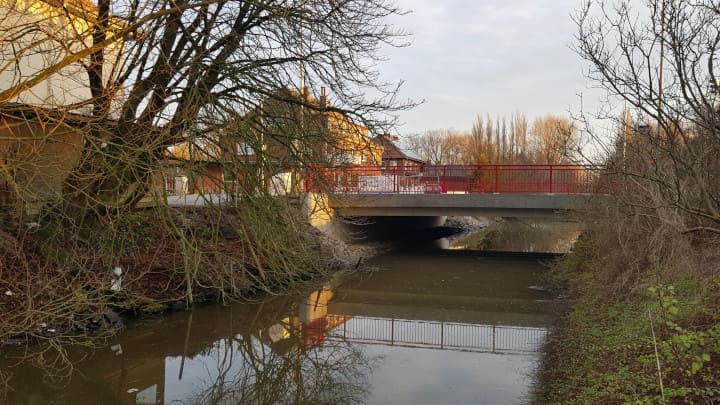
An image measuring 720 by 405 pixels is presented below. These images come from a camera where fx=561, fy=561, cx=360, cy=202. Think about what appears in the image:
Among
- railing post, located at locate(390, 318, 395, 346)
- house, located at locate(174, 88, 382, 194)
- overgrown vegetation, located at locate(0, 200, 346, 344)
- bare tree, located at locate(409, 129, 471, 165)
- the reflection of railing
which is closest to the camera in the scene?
overgrown vegetation, located at locate(0, 200, 346, 344)

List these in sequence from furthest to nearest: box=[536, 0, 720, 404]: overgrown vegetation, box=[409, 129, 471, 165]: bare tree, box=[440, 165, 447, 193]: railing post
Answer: box=[409, 129, 471, 165]: bare tree < box=[440, 165, 447, 193]: railing post < box=[536, 0, 720, 404]: overgrown vegetation

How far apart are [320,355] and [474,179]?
12873 millimetres

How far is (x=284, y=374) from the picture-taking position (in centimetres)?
888

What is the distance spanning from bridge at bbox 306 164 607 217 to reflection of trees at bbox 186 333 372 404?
8766 millimetres

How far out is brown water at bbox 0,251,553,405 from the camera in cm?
785

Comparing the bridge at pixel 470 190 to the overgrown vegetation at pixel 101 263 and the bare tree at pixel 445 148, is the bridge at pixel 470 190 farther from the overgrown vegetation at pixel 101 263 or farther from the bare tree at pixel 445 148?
the bare tree at pixel 445 148

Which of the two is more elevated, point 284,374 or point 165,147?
point 165,147

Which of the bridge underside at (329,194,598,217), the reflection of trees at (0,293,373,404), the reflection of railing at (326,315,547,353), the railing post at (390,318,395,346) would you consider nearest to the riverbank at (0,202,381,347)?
the reflection of trees at (0,293,373,404)

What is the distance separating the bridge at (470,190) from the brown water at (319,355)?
4805 mm

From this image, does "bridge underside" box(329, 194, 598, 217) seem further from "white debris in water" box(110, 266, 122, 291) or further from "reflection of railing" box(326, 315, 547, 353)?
"white debris in water" box(110, 266, 122, 291)

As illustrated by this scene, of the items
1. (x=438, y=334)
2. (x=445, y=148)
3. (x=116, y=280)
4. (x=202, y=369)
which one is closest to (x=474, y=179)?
(x=438, y=334)

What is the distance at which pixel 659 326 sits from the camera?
6699 millimetres

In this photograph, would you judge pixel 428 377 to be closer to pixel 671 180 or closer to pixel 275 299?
pixel 671 180

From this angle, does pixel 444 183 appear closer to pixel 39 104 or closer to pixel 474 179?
pixel 474 179
